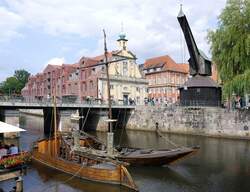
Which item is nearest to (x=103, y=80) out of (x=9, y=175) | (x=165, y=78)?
(x=165, y=78)

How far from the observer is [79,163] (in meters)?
21.1

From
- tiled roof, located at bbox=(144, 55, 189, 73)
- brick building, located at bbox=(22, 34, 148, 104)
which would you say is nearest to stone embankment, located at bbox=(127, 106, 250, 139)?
brick building, located at bbox=(22, 34, 148, 104)

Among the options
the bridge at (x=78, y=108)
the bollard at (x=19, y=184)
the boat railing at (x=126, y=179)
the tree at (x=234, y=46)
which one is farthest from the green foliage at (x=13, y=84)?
the bollard at (x=19, y=184)

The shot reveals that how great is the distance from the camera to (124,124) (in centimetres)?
5300

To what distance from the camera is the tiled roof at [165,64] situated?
7631cm

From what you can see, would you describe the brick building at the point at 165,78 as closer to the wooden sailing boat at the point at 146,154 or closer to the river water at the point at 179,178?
the river water at the point at 179,178

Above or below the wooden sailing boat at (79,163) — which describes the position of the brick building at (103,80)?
above

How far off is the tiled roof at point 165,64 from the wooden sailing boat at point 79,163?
53751 mm

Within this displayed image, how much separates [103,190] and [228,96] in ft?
75.1

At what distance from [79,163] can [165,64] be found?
189ft

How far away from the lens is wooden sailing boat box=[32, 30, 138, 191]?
1823cm

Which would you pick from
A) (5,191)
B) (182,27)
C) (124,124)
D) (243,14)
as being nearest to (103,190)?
(5,191)

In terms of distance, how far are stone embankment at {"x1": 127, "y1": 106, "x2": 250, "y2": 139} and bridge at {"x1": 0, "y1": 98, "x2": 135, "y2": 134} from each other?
8.15ft

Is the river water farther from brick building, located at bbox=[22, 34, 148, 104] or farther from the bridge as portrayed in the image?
brick building, located at bbox=[22, 34, 148, 104]
